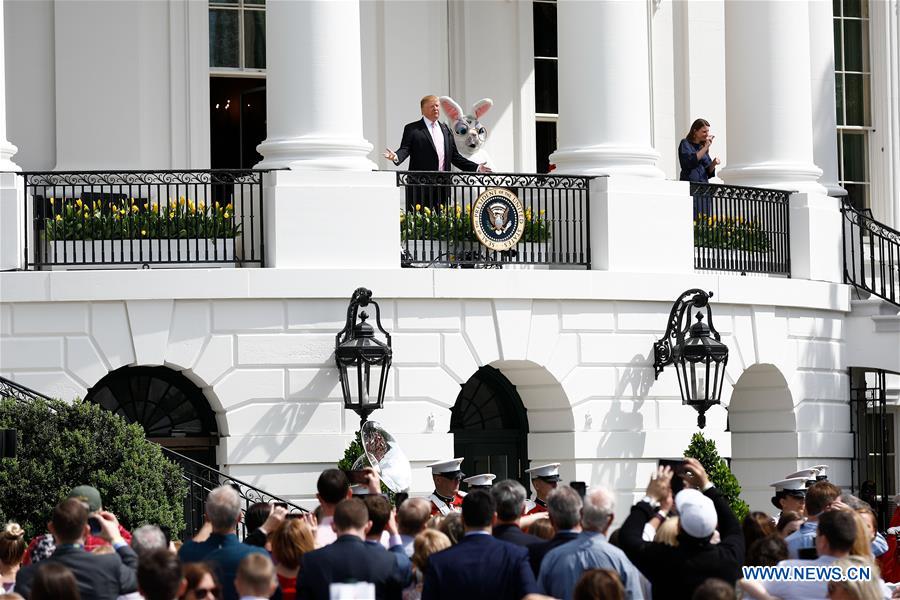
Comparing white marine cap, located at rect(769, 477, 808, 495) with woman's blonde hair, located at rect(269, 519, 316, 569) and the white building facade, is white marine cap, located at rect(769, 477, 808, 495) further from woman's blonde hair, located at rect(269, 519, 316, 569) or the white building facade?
the white building facade

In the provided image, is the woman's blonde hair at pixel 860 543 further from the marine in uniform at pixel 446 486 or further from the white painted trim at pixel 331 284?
the white painted trim at pixel 331 284

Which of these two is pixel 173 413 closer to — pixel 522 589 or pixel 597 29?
pixel 597 29

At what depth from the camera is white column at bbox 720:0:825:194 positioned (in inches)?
1000

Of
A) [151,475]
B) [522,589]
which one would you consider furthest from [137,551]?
[151,475]

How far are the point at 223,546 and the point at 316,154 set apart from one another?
1101 cm

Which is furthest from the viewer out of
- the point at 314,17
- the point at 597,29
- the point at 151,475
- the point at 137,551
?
the point at 597,29

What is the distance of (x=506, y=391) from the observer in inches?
922

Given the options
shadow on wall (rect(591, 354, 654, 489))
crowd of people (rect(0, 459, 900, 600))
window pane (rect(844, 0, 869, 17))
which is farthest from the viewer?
window pane (rect(844, 0, 869, 17))

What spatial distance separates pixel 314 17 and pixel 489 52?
21.7 ft

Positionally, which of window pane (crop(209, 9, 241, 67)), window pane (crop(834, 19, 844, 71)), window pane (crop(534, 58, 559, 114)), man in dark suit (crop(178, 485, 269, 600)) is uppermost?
window pane (crop(834, 19, 844, 71))

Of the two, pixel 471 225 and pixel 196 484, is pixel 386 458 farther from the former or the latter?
pixel 471 225

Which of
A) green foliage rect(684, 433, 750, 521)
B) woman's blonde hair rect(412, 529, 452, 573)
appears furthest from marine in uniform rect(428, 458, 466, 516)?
green foliage rect(684, 433, 750, 521)

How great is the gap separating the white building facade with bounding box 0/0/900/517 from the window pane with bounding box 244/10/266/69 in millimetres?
61

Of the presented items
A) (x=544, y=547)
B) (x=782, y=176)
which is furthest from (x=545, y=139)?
(x=544, y=547)
